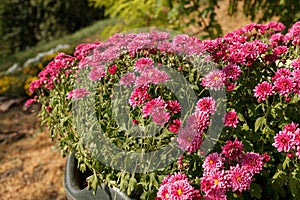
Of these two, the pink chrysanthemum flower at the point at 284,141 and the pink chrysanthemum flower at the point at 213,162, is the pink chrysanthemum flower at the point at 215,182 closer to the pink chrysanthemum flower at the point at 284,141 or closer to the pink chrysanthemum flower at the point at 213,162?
the pink chrysanthemum flower at the point at 213,162

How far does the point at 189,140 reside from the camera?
173cm

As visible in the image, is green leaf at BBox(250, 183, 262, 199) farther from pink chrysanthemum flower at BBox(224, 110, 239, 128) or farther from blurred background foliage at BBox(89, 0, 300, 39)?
blurred background foliage at BBox(89, 0, 300, 39)

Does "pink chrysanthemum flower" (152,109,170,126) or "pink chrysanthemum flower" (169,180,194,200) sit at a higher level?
"pink chrysanthemum flower" (152,109,170,126)

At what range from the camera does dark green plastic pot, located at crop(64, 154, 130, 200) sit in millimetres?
2000

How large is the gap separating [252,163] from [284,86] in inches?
13.3

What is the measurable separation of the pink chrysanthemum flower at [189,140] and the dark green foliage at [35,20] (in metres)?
10.3

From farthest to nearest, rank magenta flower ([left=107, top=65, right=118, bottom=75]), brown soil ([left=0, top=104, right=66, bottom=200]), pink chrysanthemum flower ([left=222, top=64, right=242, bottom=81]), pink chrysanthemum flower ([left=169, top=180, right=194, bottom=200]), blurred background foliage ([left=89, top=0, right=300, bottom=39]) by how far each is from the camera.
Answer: blurred background foliage ([left=89, top=0, right=300, bottom=39]) → brown soil ([left=0, top=104, right=66, bottom=200]) → magenta flower ([left=107, top=65, right=118, bottom=75]) → pink chrysanthemum flower ([left=222, top=64, right=242, bottom=81]) → pink chrysanthemum flower ([left=169, top=180, right=194, bottom=200])

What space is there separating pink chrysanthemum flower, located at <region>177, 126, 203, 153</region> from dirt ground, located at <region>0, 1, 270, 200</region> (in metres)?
2.05

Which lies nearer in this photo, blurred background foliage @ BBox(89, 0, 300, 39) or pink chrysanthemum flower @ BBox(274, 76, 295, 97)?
pink chrysanthemum flower @ BBox(274, 76, 295, 97)

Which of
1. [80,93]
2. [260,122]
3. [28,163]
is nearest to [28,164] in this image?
[28,163]

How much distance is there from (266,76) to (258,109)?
16cm

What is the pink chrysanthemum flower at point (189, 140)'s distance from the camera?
172 centimetres

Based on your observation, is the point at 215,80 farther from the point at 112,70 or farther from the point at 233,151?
the point at 112,70

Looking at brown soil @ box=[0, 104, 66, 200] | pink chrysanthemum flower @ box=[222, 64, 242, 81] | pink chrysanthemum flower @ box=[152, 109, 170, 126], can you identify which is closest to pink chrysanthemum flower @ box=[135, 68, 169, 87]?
pink chrysanthemum flower @ box=[152, 109, 170, 126]
